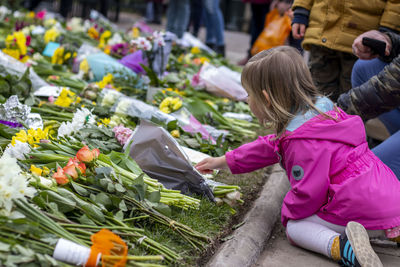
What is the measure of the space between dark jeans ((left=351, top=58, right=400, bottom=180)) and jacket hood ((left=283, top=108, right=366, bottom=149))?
2.16ft

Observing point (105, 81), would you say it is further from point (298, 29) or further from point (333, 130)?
point (333, 130)

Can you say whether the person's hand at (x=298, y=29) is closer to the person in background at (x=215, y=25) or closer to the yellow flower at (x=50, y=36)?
the yellow flower at (x=50, y=36)

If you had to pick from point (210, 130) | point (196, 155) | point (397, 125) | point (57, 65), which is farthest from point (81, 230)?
point (57, 65)

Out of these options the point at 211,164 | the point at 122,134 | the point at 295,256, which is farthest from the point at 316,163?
the point at 122,134

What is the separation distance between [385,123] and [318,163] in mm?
1387

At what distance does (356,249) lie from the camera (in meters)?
2.05

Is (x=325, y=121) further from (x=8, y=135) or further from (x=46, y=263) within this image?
(x=8, y=135)

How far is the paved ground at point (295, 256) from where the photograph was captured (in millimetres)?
2299

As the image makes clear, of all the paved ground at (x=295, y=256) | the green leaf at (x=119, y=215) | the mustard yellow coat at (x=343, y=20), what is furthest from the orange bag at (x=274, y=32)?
the green leaf at (x=119, y=215)

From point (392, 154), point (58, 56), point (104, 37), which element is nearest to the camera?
point (392, 154)

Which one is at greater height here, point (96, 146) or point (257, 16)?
point (96, 146)

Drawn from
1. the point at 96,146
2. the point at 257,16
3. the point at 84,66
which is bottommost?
the point at 257,16

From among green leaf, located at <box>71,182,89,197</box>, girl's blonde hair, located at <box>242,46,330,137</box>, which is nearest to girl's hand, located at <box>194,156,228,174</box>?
girl's blonde hair, located at <box>242,46,330,137</box>

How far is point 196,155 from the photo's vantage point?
3.05 m
